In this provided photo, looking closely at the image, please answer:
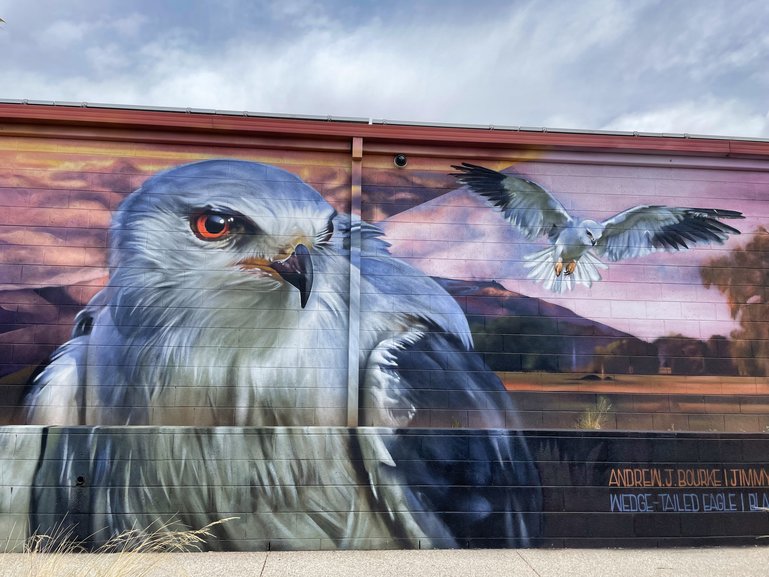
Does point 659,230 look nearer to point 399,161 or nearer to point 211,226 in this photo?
point 399,161

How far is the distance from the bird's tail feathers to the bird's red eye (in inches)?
136

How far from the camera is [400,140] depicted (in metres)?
6.88

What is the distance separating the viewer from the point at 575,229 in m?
7.05

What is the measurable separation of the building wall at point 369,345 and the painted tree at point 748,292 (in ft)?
0.09

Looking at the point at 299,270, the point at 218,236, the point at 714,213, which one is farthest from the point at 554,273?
the point at 218,236

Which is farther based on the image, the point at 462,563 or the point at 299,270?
the point at 299,270

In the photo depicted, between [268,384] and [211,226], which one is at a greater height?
[211,226]

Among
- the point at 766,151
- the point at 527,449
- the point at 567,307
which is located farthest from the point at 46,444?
the point at 766,151

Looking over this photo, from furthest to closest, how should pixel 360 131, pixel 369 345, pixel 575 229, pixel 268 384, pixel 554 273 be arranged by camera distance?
pixel 575 229, pixel 554 273, pixel 360 131, pixel 369 345, pixel 268 384

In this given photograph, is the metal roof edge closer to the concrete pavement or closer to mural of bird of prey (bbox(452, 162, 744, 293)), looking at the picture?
mural of bird of prey (bbox(452, 162, 744, 293))

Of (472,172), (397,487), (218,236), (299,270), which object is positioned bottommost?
(397,487)

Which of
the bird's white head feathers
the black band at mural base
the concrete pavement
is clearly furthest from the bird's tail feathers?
the concrete pavement

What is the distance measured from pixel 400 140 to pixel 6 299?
465 cm

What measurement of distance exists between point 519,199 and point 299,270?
2714 mm
